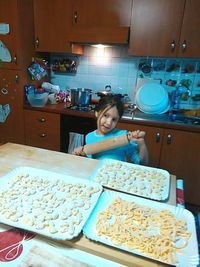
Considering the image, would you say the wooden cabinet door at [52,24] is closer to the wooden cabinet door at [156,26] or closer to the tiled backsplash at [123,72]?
the tiled backsplash at [123,72]

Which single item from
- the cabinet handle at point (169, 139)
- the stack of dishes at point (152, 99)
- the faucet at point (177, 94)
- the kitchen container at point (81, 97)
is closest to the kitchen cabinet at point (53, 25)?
the kitchen container at point (81, 97)

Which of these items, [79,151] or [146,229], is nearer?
[146,229]

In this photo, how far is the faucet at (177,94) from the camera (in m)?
2.08

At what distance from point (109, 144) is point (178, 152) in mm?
956

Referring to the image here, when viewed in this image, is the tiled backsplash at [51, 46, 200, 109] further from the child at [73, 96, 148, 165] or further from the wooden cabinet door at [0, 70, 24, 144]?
the child at [73, 96, 148, 165]

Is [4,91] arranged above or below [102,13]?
below

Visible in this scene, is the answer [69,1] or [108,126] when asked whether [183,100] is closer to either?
[108,126]

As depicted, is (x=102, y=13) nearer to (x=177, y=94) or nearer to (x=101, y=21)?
(x=101, y=21)

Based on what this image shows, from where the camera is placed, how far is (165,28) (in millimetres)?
1752

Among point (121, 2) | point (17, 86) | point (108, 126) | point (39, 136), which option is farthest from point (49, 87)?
point (108, 126)

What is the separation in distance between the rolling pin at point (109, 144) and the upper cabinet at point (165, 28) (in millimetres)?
1102

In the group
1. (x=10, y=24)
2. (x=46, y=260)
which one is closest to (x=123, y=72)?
(x=10, y=24)

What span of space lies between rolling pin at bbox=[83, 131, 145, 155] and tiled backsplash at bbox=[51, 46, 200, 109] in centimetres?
132

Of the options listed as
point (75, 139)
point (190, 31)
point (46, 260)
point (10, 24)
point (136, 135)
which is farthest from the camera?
Answer: point (75, 139)
